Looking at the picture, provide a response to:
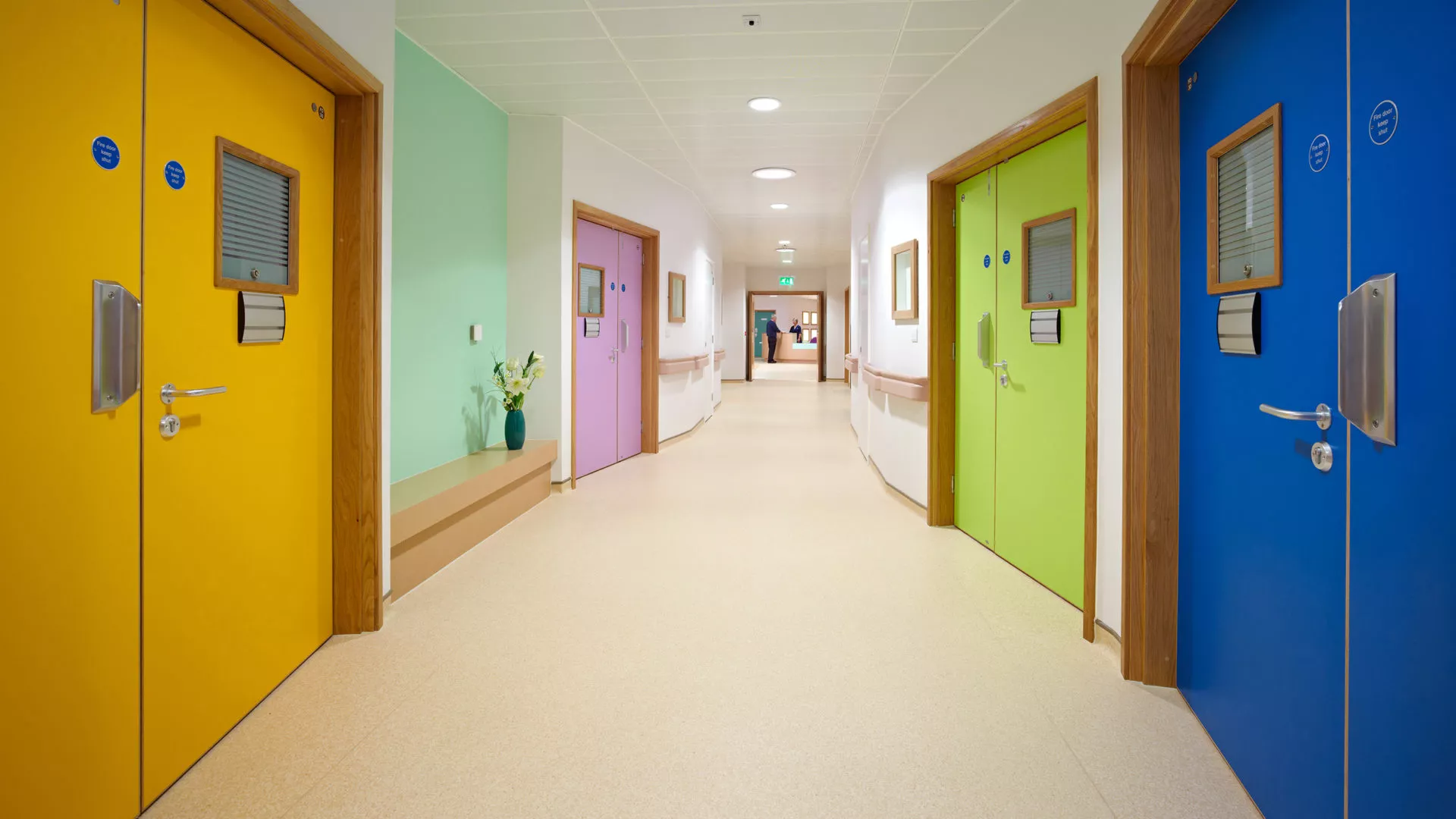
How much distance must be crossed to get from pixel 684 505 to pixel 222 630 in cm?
368

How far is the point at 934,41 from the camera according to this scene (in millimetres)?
4652

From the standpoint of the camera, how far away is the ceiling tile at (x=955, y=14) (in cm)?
408

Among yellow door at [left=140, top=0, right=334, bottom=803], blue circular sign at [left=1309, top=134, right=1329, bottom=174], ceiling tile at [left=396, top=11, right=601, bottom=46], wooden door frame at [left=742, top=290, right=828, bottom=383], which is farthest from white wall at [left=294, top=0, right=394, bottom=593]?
wooden door frame at [left=742, top=290, right=828, bottom=383]

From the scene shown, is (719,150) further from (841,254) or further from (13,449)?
(841,254)

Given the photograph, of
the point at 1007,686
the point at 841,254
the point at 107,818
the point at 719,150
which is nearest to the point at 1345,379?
the point at 1007,686

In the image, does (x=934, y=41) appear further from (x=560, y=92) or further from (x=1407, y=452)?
(x=1407, y=452)

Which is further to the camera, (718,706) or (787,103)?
(787,103)

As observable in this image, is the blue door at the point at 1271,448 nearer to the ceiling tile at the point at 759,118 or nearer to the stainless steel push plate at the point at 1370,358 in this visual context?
the stainless steel push plate at the point at 1370,358

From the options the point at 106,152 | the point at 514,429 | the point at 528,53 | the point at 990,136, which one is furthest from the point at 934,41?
the point at 106,152

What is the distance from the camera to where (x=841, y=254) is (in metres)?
18.1

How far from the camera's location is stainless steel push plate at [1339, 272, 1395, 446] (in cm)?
152

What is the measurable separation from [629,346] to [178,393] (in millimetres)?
5920

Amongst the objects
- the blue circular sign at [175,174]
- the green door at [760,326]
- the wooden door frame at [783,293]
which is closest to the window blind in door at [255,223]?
the blue circular sign at [175,174]

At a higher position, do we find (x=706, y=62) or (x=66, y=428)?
(x=706, y=62)
